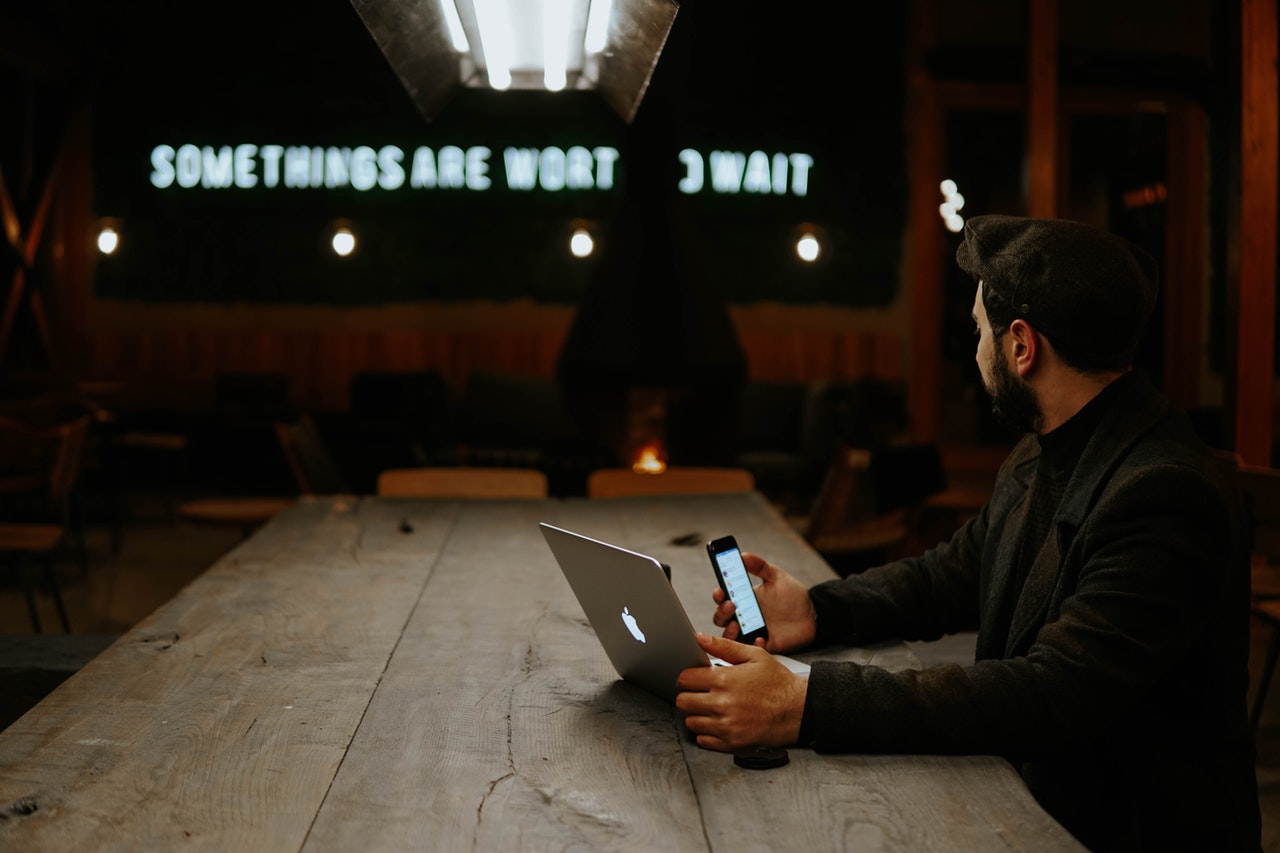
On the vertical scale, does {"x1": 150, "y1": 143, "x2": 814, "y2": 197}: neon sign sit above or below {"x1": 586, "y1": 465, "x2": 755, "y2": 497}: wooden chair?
above

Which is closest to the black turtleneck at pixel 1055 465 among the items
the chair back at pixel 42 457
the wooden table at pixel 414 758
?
the wooden table at pixel 414 758

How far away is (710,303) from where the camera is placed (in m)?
7.45

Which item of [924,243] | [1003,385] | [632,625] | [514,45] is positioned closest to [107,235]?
[924,243]

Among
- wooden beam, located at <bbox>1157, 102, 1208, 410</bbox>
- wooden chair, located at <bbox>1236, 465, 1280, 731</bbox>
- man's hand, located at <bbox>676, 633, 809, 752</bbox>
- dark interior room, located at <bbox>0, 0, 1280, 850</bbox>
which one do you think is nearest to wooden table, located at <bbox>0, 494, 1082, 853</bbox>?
man's hand, located at <bbox>676, 633, 809, 752</bbox>

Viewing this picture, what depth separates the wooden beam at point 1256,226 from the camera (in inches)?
208

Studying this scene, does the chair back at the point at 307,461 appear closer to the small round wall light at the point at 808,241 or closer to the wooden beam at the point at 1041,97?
the wooden beam at the point at 1041,97

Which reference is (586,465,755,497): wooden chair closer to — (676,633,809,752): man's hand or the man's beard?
the man's beard

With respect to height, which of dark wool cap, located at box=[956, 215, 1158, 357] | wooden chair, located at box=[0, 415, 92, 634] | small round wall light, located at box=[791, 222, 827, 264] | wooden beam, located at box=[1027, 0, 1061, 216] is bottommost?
wooden chair, located at box=[0, 415, 92, 634]

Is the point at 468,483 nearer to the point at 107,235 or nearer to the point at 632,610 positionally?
the point at 632,610

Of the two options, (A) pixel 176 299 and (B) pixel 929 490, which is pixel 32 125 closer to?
(A) pixel 176 299

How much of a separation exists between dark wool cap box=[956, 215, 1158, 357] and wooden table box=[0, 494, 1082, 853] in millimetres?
616

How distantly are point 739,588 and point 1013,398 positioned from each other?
1.74ft

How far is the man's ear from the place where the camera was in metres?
1.77

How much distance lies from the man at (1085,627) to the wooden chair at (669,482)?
2.52m
